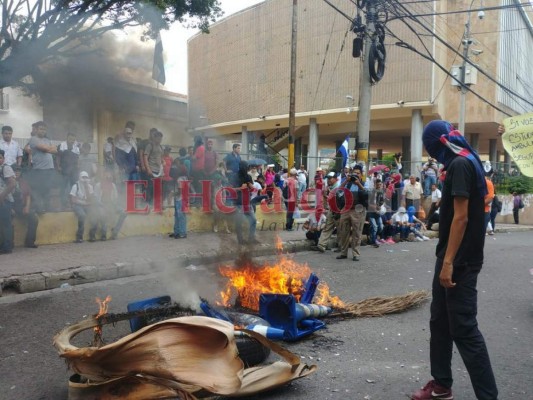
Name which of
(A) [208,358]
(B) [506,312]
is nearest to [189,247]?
(B) [506,312]

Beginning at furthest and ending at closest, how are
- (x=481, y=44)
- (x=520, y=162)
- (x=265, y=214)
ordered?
(x=481, y=44) < (x=265, y=214) < (x=520, y=162)

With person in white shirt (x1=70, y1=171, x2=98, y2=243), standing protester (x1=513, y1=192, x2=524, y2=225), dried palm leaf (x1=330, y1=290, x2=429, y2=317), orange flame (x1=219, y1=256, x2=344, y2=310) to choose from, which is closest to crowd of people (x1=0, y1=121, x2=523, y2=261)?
person in white shirt (x1=70, y1=171, x2=98, y2=243)

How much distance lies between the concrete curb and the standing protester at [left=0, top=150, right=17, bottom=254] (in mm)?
1635

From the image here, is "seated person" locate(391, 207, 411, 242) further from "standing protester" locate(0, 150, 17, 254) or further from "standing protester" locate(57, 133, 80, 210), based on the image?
"standing protester" locate(0, 150, 17, 254)

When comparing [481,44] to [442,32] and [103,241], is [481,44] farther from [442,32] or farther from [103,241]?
[103,241]

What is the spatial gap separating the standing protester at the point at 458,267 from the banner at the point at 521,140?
142 inches

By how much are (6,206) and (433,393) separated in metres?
7.18

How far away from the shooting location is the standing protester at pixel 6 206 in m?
7.75

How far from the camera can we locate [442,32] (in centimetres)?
2583

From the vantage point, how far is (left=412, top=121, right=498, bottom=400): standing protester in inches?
115

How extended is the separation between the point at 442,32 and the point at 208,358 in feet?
88.4

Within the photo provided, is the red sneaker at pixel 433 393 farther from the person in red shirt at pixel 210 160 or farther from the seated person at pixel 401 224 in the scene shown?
the seated person at pixel 401 224

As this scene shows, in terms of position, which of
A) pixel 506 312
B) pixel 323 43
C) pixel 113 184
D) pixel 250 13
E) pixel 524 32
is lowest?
pixel 506 312

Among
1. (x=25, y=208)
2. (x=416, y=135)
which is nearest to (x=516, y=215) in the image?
(x=416, y=135)
